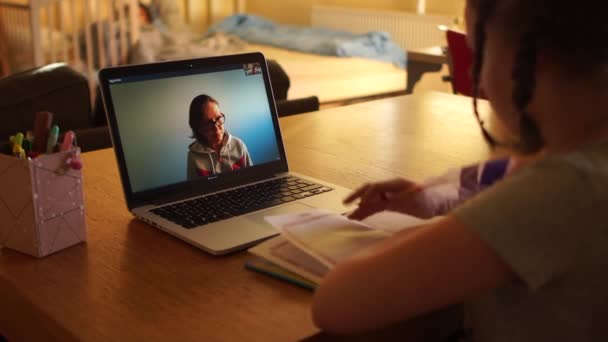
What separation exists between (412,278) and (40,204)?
52cm

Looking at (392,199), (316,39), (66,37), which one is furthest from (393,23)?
(392,199)

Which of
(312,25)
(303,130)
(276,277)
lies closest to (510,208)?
(276,277)

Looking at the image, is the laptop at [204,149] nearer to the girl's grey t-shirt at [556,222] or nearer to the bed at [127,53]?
the girl's grey t-shirt at [556,222]

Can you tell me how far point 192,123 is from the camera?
1121 millimetres

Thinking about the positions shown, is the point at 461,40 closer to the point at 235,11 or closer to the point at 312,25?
the point at 312,25

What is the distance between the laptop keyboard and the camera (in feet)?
3.34

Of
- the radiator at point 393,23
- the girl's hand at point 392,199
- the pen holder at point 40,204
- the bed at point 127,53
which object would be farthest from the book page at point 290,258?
the radiator at point 393,23

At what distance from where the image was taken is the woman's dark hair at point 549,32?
581mm

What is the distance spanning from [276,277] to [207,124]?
0.38 metres

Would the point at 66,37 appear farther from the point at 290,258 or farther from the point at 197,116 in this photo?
the point at 290,258

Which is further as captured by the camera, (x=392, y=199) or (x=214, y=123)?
(x=214, y=123)

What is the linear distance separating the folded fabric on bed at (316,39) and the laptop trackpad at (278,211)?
10.7ft

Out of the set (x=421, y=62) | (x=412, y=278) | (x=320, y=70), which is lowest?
(x=320, y=70)

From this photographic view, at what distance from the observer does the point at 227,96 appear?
3.80 ft
